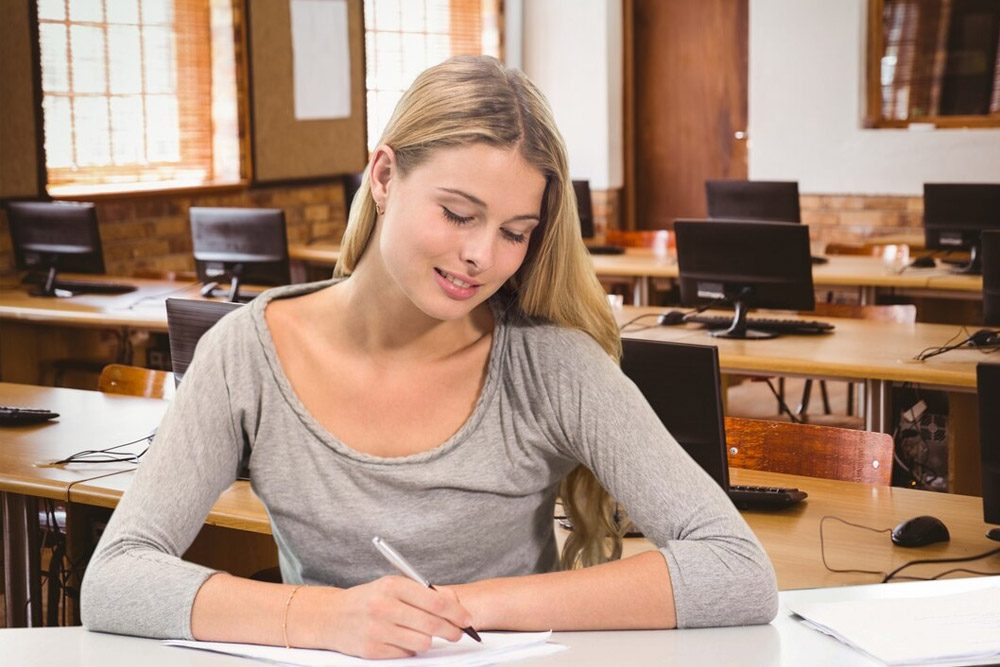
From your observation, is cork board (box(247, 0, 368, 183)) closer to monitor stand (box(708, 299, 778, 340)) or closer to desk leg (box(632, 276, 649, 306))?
desk leg (box(632, 276, 649, 306))

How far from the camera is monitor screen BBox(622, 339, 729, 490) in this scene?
2211 millimetres

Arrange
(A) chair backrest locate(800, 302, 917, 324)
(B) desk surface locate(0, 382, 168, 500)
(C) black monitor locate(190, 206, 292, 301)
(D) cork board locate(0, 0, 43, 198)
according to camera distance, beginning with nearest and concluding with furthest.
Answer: (B) desk surface locate(0, 382, 168, 500) < (A) chair backrest locate(800, 302, 917, 324) < (C) black monitor locate(190, 206, 292, 301) < (D) cork board locate(0, 0, 43, 198)

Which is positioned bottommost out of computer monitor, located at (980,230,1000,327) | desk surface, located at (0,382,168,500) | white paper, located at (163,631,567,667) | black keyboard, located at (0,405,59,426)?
desk surface, located at (0,382,168,500)

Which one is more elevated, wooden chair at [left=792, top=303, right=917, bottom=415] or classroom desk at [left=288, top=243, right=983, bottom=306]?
classroom desk at [left=288, top=243, right=983, bottom=306]

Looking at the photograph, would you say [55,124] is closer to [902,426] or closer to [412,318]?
[902,426]

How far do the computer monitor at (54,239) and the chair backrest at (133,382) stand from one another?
6.33 ft

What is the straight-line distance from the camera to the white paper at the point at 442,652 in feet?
4.35

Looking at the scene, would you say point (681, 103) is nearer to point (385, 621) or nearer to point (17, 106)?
point (17, 106)

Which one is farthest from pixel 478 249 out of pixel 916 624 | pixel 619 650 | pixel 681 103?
pixel 681 103

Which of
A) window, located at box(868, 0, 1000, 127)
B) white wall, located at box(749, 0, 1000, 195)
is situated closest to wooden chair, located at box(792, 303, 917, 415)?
white wall, located at box(749, 0, 1000, 195)

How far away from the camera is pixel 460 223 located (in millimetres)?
1489

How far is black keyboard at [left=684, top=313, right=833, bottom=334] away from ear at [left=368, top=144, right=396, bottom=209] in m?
2.89

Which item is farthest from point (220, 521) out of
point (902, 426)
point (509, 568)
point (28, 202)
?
point (28, 202)

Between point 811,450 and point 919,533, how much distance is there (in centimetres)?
52
